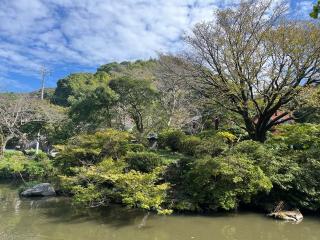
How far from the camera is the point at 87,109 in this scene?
25.6 metres

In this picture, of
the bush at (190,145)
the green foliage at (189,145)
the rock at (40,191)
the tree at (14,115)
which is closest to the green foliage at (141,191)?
the green foliage at (189,145)

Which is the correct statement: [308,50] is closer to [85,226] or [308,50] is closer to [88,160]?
[88,160]

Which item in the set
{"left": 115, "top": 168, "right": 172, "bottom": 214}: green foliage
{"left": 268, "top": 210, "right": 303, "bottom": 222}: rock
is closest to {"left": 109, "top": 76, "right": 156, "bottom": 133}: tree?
{"left": 115, "top": 168, "right": 172, "bottom": 214}: green foliage

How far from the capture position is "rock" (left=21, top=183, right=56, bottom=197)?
1647 centimetres

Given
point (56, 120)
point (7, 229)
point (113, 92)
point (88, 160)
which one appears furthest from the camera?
point (56, 120)

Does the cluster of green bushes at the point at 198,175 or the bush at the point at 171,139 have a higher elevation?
the bush at the point at 171,139

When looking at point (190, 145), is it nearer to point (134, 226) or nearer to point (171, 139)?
point (171, 139)

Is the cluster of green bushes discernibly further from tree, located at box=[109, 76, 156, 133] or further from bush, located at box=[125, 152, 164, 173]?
tree, located at box=[109, 76, 156, 133]

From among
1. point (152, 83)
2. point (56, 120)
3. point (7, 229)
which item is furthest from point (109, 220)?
point (56, 120)

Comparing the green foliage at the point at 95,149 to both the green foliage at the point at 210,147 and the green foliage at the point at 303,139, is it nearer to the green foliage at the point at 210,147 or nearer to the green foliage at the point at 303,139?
the green foliage at the point at 210,147

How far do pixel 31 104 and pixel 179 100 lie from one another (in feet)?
41.3

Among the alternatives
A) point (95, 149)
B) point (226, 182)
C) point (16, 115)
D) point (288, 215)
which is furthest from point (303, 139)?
point (16, 115)

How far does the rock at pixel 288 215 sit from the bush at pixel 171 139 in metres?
6.77

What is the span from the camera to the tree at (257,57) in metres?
15.7
